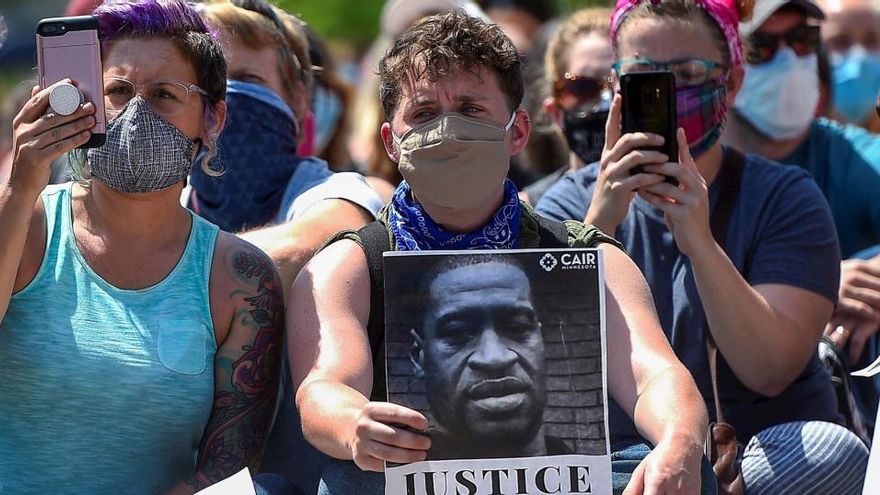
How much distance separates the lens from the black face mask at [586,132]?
491 cm

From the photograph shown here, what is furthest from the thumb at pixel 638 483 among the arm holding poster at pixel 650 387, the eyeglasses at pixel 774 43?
the eyeglasses at pixel 774 43

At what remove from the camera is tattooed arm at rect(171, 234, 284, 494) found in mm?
3348

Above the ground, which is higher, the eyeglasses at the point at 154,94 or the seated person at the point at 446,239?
the eyeglasses at the point at 154,94

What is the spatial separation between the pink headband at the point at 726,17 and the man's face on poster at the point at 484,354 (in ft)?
4.74

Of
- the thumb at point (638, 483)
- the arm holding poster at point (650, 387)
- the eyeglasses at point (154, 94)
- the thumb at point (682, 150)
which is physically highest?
the eyeglasses at point (154, 94)

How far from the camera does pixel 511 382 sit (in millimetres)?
2904

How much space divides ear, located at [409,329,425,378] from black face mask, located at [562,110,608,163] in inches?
83.1

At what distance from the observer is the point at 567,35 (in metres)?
5.53

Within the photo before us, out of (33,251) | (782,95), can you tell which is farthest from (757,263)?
(33,251)

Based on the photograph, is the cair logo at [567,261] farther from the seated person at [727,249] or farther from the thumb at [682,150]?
the thumb at [682,150]

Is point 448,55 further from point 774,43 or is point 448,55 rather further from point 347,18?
point 347,18

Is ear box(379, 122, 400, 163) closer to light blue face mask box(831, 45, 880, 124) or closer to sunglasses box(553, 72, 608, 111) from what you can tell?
sunglasses box(553, 72, 608, 111)

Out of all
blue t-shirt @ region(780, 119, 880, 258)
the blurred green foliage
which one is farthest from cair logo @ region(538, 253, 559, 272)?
the blurred green foliage

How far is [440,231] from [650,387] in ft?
2.02
